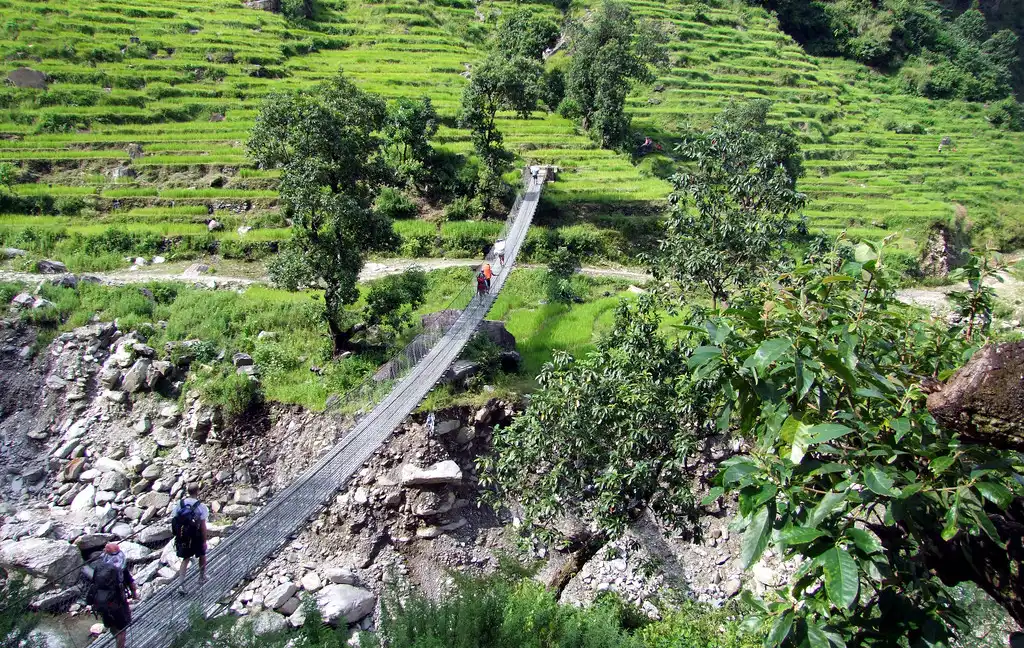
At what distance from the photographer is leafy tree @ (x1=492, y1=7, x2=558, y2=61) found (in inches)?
1261

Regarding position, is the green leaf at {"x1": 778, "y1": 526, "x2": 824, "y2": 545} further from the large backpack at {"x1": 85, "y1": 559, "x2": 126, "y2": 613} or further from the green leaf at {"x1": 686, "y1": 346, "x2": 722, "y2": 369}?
the large backpack at {"x1": 85, "y1": 559, "x2": 126, "y2": 613}

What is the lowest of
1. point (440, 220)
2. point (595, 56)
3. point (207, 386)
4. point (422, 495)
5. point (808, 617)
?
point (422, 495)

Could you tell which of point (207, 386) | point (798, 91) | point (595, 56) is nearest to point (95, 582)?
point (207, 386)

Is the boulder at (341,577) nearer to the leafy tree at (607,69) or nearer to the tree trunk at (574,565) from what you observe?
the tree trunk at (574,565)

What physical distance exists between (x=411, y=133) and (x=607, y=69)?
7.42 metres

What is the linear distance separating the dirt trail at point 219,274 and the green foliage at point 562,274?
1.48ft

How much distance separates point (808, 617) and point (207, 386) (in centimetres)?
1173

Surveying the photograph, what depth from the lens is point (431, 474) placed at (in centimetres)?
1111

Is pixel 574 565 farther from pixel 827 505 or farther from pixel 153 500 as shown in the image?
pixel 153 500

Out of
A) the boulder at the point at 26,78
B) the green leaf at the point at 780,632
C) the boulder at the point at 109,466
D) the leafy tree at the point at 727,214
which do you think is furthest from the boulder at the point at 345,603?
the boulder at the point at 26,78

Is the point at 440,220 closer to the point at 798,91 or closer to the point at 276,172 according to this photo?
the point at 276,172

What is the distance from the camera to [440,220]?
2083 cm

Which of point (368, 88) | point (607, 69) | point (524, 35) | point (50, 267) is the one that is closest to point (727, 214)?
point (50, 267)

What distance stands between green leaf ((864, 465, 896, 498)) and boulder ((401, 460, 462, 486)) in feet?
29.7
